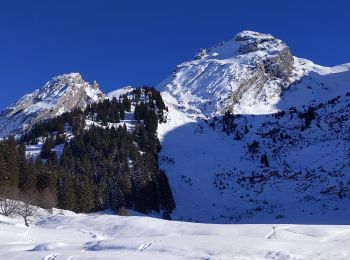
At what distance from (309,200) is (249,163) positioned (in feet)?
117

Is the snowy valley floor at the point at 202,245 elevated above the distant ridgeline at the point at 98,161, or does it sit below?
below

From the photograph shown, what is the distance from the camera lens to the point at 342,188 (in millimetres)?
93188

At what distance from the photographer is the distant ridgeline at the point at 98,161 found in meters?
83.6

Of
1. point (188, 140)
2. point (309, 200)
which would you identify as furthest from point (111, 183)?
point (188, 140)

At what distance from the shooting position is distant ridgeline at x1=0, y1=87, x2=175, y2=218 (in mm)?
83562

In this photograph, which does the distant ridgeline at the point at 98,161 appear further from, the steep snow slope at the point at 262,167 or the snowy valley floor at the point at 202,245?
the snowy valley floor at the point at 202,245

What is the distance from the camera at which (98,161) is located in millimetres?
114875

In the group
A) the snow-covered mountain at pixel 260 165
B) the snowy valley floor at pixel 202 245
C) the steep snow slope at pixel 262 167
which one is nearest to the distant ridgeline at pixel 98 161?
the snow-covered mountain at pixel 260 165

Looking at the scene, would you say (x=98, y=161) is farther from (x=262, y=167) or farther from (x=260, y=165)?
(x=260, y=165)

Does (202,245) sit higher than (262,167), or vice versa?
(262,167)

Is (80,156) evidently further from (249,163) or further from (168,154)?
(249,163)

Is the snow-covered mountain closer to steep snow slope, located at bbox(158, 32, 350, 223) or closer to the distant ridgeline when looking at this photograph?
steep snow slope, located at bbox(158, 32, 350, 223)

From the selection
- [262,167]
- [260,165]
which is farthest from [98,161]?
[260,165]

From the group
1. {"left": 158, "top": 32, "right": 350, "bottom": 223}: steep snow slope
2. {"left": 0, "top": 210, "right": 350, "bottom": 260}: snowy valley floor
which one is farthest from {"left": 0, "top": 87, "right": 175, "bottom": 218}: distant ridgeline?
{"left": 0, "top": 210, "right": 350, "bottom": 260}: snowy valley floor
